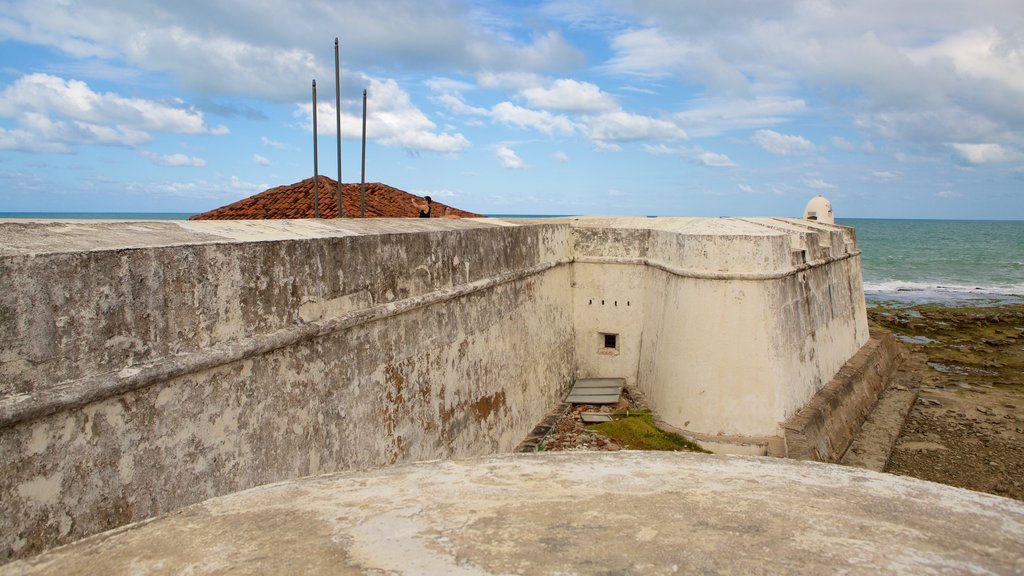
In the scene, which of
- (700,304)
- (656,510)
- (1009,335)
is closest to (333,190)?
(700,304)

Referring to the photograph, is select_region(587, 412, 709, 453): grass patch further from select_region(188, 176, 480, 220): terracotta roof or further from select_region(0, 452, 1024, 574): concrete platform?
select_region(0, 452, 1024, 574): concrete platform

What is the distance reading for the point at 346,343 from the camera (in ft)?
17.8

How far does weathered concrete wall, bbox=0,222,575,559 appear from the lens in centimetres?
313

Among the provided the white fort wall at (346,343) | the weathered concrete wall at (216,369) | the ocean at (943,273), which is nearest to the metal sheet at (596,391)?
the white fort wall at (346,343)

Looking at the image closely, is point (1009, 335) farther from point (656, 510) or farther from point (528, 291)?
point (656, 510)

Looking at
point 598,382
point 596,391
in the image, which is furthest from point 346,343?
point 598,382

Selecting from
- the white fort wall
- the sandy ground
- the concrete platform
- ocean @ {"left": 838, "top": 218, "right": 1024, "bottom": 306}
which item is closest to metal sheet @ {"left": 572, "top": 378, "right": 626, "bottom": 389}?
the white fort wall

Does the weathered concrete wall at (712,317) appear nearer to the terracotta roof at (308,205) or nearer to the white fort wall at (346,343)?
the white fort wall at (346,343)

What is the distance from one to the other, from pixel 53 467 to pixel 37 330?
620 millimetres

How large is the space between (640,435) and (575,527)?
725cm

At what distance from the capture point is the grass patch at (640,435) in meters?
9.15

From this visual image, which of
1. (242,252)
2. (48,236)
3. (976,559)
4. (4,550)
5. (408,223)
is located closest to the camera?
(976,559)

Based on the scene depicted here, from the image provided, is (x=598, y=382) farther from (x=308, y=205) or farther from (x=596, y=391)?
(x=308, y=205)

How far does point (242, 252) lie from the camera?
4320 millimetres
